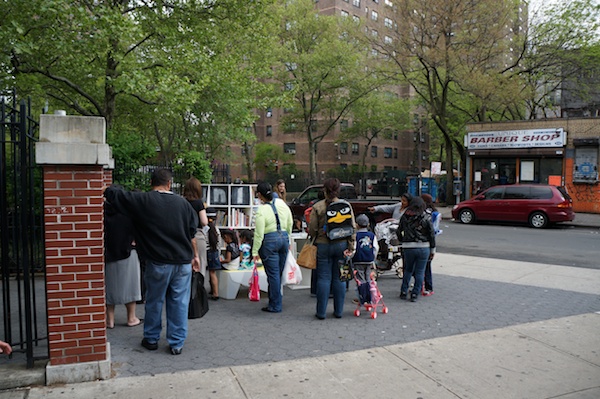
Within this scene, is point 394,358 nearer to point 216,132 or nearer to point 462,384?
point 462,384

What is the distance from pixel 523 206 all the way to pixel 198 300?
15.8 m

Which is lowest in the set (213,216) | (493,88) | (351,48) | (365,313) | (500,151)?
(365,313)

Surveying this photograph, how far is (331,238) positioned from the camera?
577 centimetres

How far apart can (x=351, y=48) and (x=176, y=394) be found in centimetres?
3129

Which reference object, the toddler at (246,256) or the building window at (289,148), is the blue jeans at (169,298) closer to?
the toddler at (246,256)

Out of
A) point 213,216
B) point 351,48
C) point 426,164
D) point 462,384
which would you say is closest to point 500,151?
point 351,48

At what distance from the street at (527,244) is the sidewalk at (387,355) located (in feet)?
14.4

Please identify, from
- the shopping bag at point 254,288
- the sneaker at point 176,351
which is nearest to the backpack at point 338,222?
the shopping bag at point 254,288

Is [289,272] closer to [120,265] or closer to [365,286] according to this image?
[365,286]

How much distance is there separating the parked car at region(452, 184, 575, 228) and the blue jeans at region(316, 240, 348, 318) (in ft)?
48.0

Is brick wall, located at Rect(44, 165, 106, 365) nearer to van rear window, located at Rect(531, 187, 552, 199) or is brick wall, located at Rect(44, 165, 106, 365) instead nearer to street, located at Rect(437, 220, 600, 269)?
street, located at Rect(437, 220, 600, 269)

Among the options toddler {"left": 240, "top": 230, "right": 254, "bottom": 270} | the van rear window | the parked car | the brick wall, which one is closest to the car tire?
the parked car

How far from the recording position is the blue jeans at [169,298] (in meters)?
4.70

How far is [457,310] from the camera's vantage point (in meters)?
6.48
